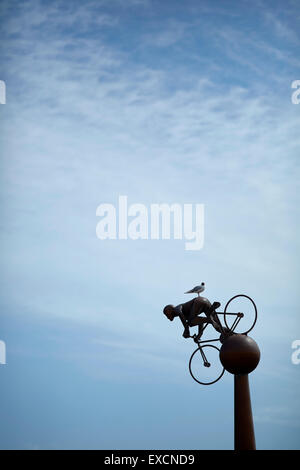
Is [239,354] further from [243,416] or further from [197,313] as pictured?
[197,313]

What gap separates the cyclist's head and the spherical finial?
6.27ft

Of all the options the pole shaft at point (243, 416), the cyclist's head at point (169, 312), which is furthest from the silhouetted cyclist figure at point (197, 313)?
the pole shaft at point (243, 416)

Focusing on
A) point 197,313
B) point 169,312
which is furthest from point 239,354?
point 169,312

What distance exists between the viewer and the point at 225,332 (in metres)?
17.6

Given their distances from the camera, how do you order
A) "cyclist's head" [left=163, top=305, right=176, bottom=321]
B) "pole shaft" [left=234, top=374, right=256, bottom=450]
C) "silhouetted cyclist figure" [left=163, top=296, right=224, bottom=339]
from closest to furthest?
"pole shaft" [left=234, top=374, right=256, bottom=450]
"silhouetted cyclist figure" [left=163, top=296, right=224, bottom=339]
"cyclist's head" [left=163, top=305, right=176, bottom=321]

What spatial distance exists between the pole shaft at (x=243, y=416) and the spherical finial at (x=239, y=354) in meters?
0.31

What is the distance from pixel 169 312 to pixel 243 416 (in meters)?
3.37

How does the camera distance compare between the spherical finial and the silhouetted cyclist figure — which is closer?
the spherical finial

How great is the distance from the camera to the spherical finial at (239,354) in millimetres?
16250

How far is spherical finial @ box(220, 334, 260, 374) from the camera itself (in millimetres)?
16250

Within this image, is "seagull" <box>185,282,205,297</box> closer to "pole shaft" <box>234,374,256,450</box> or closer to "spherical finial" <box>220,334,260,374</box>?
"spherical finial" <box>220,334,260,374</box>

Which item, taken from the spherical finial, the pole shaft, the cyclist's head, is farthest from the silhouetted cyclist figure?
the pole shaft
